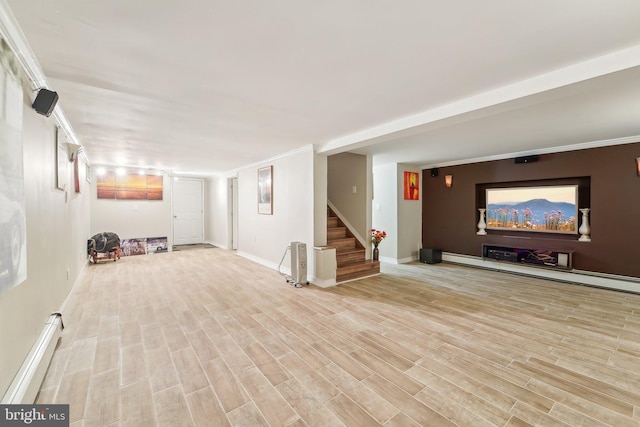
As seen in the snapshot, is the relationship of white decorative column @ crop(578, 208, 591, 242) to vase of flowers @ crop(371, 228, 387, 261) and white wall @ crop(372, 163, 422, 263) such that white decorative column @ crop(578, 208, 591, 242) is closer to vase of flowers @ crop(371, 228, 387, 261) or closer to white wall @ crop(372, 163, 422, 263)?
white wall @ crop(372, 163, 422, 263)

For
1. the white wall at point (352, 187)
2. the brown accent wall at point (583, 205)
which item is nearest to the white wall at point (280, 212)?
the white wall at point (352, 187)

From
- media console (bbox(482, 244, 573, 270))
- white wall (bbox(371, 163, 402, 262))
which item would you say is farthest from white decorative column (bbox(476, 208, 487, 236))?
white wall (bbox(371, 163, 402, 262))

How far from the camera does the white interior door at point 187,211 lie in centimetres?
871

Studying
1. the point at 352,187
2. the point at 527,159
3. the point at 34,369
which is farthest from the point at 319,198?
the point at 527,159

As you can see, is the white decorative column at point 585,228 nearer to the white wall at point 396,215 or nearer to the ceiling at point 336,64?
the ceiling at point 336,64

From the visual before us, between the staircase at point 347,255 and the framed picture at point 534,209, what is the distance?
2994mm

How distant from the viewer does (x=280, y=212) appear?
17.9ft

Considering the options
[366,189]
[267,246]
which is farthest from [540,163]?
[267,246]

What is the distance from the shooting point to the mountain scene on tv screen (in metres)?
4.85

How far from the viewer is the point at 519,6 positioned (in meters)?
1.39

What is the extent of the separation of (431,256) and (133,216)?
8.11m

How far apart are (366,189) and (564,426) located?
14.6 feet

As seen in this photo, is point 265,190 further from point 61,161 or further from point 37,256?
point 37,256

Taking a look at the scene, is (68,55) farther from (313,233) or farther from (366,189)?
(366,189)
